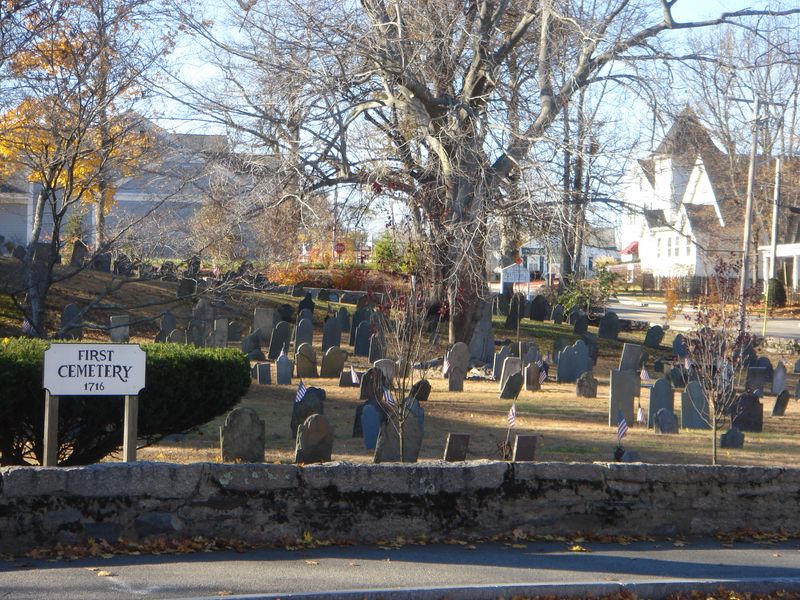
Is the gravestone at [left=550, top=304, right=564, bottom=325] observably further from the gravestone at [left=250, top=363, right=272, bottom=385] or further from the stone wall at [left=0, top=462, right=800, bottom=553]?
the stone wall at [left=0, top=462, right=800, bottom=553]

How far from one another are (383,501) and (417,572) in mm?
926

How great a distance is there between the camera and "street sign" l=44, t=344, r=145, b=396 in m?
7.57

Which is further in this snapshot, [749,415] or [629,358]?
[629,358]

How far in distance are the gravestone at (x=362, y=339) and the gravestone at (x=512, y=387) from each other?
5.70m

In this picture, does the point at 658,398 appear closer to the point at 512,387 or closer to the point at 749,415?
the point at 749,415

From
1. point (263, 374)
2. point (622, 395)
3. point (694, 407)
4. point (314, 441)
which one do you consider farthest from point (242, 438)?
point (694, 407)

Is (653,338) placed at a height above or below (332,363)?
above

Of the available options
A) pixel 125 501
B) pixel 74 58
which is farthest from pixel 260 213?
pixel 125 501

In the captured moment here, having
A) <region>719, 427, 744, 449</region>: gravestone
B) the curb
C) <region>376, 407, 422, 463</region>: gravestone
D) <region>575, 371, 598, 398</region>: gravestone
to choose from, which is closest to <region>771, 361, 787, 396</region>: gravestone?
<region>575, 371, 598, 398</region>: gravestone

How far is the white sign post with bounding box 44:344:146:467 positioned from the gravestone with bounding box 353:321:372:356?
1525cm

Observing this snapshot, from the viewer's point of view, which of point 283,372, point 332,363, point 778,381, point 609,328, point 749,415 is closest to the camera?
point 749,415

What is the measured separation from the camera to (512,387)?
58.4 feet

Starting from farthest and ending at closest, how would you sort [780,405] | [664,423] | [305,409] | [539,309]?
[539,309]
[780,405]
[664,423]
[305,409]

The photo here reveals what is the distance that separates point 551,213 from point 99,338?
10.7 metres
